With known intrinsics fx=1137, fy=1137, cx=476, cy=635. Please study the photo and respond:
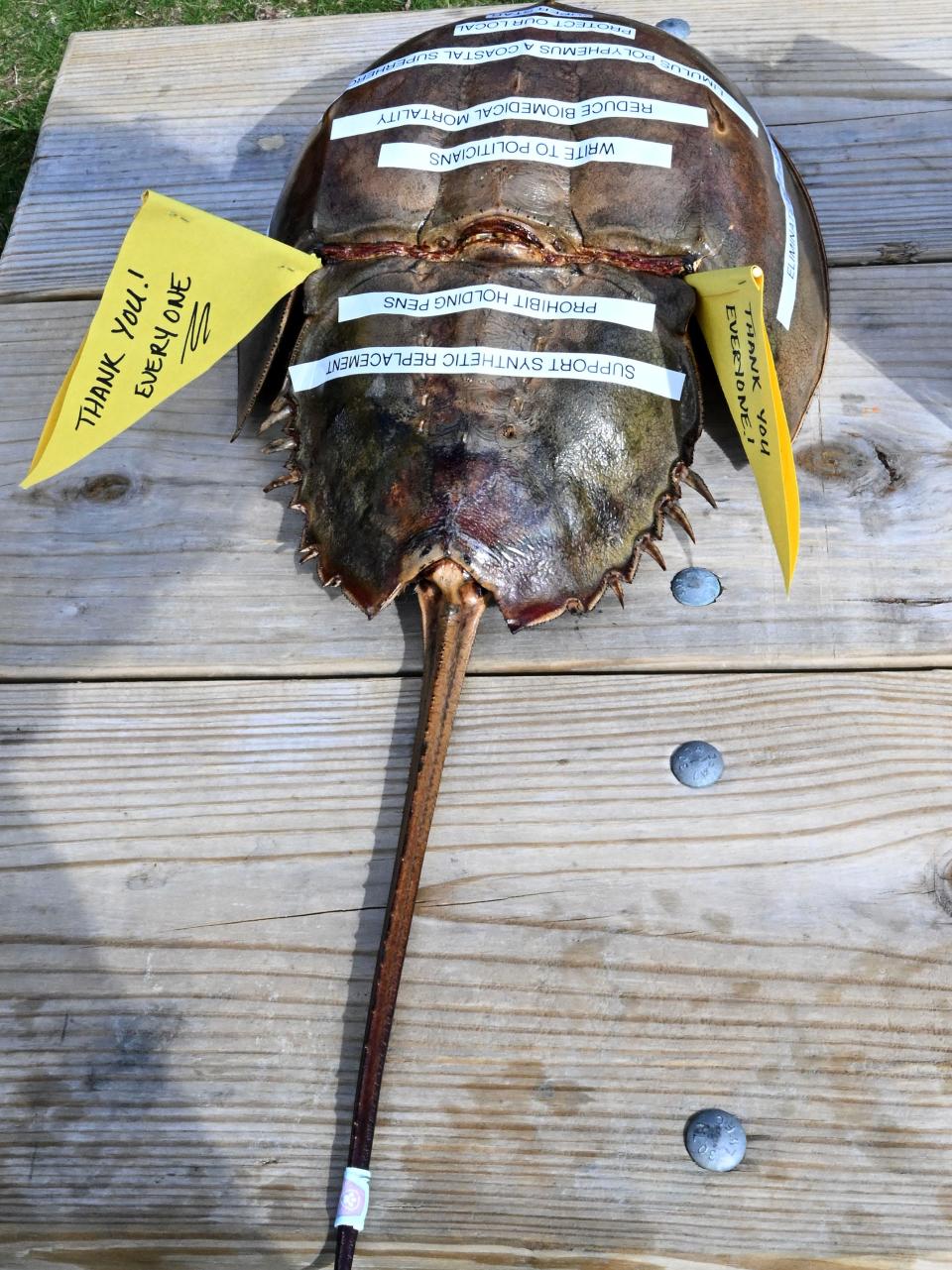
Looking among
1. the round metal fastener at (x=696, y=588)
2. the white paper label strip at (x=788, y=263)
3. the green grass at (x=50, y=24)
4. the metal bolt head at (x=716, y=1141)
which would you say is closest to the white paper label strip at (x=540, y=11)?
the white paper label strip at (x=788, y=263)

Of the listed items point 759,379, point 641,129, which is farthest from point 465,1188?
point 641,129

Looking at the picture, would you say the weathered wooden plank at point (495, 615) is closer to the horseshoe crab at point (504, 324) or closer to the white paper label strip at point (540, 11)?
the horseshoe crab at point (504, 324)

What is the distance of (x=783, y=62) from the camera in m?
1.97

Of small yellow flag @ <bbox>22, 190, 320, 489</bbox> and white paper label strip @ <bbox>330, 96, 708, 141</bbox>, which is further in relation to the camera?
white paper label strip @ <bbox>330, 96, 708, 141</bbox>

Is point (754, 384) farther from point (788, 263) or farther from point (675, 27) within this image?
point (675, 27)

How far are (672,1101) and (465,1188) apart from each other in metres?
0.23

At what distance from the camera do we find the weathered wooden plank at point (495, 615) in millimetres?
1440

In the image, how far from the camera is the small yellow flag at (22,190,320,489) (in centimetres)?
123

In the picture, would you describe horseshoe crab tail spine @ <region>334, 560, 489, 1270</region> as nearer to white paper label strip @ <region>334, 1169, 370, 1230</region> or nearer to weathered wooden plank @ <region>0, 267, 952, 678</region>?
white paper label strip @ <region>334, 1169, 370, 1230</region>

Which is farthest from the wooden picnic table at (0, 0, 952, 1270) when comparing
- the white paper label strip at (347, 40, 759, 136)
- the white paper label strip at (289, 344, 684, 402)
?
the white paper label strip at (347, 40, 759, 136)

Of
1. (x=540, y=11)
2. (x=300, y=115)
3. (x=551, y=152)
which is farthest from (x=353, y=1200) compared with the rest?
(x=300, y=115)

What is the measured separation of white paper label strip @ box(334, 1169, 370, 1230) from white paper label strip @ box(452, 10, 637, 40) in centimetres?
143

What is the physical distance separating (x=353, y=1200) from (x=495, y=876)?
1.20 ft

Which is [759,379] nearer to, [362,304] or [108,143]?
[362,304]
